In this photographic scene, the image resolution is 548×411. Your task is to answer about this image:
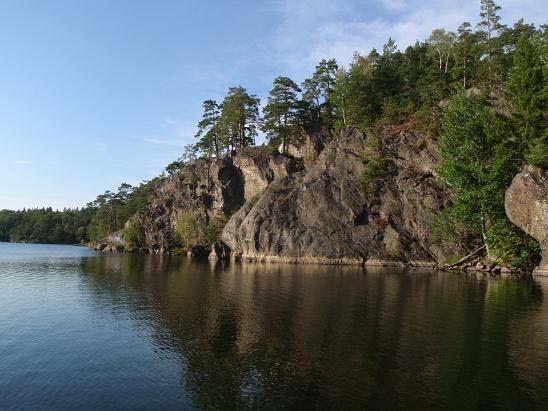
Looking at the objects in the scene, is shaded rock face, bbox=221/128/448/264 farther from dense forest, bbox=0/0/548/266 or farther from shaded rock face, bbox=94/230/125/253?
shaded rock face, bbox=94/230/125/253

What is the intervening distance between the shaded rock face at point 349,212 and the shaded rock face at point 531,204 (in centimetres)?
2105

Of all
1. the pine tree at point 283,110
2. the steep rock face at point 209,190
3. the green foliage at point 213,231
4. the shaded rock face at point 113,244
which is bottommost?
the shaded rock face at point 113,244

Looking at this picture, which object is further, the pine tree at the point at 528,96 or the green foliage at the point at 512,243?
the green foliage at the point at 512,243

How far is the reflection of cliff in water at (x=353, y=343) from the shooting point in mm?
16625

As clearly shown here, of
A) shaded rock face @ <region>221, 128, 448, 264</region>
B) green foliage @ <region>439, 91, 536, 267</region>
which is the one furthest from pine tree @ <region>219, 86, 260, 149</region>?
green foliage @ <region>439, 91, 536, 267</region>

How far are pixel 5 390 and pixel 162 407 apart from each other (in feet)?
23.1

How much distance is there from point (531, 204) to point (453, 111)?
19.4 metres

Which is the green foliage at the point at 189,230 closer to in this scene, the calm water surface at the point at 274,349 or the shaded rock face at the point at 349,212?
the shaded rock face at the point at 349,212

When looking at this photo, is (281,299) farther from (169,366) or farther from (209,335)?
(169,366)

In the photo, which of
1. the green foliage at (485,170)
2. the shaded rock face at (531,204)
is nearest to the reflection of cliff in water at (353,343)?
the shaded rock face at (531,204)

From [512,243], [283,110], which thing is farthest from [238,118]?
[512,243]

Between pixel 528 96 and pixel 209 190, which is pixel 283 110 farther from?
pixel 528 96

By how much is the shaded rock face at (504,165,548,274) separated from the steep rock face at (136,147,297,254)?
6267cm

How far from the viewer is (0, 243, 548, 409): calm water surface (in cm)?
1633
